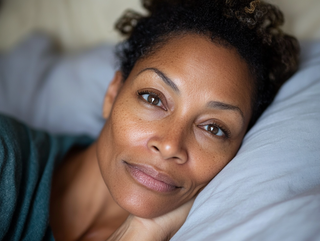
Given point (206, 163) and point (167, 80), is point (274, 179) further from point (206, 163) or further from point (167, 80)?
point (167, 80)

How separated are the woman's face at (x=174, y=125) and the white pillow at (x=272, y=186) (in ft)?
0.27

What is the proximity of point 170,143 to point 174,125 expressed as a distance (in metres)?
0.07

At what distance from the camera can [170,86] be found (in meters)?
0.98

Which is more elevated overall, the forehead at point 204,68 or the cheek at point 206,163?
the forehead at point 204,68

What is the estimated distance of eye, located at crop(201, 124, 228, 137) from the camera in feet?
3.44

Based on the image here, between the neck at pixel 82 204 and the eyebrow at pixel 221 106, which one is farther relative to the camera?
the neck at pixel 82 204

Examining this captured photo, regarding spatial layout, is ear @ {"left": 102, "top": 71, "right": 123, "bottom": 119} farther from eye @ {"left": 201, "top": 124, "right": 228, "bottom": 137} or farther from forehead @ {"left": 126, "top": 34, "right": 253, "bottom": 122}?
eye @ {"left": 201, "top": 124, "right": 228, "bottom": 137}

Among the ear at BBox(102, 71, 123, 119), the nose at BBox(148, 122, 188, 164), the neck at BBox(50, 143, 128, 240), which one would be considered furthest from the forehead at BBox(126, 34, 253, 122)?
the neck at BBox(50, 143, 128, 240)

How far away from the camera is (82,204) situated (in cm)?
128

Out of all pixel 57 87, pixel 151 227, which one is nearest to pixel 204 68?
pixel 151 227

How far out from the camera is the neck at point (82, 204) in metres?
1.24

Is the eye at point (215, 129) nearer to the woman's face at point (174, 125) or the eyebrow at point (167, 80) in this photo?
the woman's face at point (174, 125)

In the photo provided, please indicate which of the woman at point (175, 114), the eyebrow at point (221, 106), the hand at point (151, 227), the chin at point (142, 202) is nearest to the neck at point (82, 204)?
the woman at point (175, 114)

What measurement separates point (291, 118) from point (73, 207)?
2.92ft
